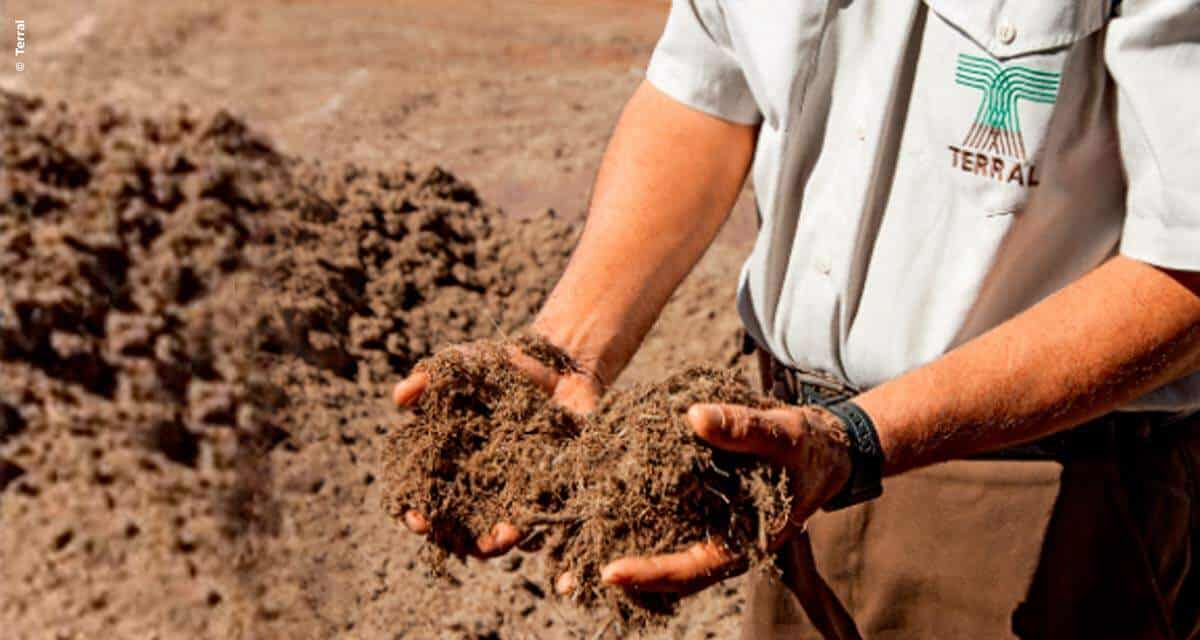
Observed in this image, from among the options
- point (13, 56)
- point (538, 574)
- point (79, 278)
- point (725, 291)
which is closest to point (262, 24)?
point (13, 56)

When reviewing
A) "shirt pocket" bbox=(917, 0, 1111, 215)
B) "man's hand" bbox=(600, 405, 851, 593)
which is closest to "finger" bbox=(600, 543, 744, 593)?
"man's hand" bbox=(600, 405, 851, 593)

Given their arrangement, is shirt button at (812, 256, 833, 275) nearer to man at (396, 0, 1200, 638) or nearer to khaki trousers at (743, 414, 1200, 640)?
man at (396, 0, 1200, 638)

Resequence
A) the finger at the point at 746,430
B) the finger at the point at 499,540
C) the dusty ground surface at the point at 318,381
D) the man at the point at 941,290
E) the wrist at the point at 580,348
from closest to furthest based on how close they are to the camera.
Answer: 1. the finger at the point at 746,430
2. the man at the point at 941,290
3. the finger at the point at 499,540
4. the wrist at the point at 580,348
5. the dusty ground surface at the point at 318,381

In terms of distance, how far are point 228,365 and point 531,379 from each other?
7.70 feet

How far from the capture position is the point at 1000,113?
1.61m

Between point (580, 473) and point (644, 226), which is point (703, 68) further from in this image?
point (580, 473)

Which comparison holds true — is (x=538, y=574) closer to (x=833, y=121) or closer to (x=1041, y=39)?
(x=833, y=121)

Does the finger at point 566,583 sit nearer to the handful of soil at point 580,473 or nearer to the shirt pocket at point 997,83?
the handful of soil at point 580,473

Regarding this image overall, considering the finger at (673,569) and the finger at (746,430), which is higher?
the finger at (746,430)

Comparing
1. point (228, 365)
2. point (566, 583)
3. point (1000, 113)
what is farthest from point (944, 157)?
point (228, 365)

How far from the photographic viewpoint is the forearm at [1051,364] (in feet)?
5.15

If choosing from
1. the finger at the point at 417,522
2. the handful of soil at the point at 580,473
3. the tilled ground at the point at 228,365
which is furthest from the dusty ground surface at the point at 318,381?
the finger at the point at 417,522

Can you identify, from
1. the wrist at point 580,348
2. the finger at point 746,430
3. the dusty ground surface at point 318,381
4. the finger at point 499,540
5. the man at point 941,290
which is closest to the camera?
the finger at point 746,430

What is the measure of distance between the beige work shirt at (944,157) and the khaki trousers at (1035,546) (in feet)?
0.39
